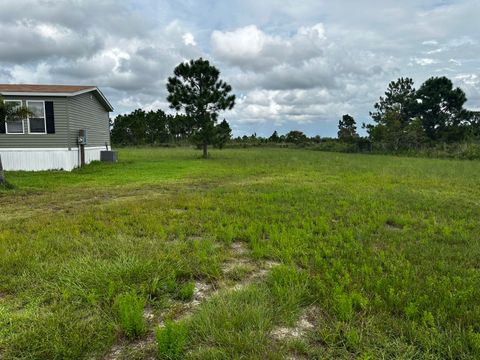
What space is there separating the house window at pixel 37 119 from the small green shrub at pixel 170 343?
1402cm

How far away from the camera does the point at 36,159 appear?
43.9 feet

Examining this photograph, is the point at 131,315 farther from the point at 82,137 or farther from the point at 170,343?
the point at 82,137

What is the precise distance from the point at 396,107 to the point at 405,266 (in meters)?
44.7

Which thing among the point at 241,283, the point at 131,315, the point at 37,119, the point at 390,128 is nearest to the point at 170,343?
the point at 131,315

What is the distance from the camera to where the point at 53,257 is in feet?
11.8

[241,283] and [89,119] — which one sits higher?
[89,119]

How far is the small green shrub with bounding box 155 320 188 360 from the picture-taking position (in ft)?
6.69

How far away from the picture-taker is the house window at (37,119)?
1342 centimetres

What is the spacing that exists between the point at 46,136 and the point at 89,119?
10.1ft

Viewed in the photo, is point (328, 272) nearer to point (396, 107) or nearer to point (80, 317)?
point (80, 317)

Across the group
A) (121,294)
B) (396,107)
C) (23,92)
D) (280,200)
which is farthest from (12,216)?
(396,107)

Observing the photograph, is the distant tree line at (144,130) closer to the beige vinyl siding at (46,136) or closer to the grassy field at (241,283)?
the beige vinyl siding at (46,136)

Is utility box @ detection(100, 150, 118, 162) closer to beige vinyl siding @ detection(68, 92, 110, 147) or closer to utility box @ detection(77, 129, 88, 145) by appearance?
beige vinyl siding @ detection(68, 92, 110, 147)

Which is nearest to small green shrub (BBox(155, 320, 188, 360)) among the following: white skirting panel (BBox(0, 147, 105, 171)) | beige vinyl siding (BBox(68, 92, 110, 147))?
white skirting panel (BBox(0, 147, 105, 171))
